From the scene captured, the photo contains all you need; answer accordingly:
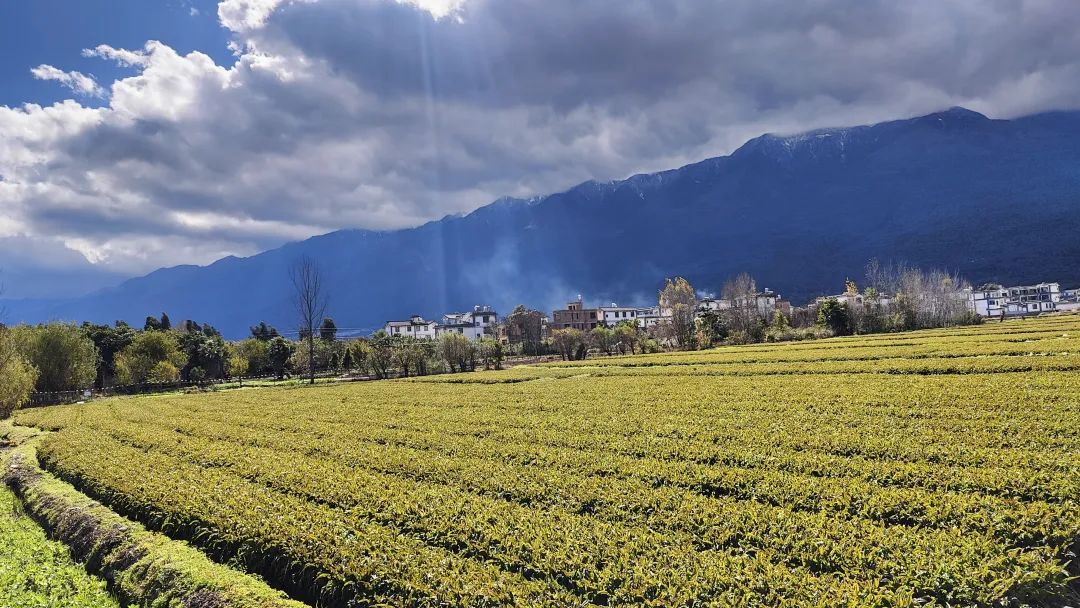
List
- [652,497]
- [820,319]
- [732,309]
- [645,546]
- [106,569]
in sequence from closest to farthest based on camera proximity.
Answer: [645,546]
[652,497]
[106,569]
[820,319]
[732,309]

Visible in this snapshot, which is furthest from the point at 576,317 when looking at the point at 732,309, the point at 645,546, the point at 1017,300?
the point at 645,546

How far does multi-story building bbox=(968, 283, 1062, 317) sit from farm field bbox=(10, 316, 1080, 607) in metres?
112

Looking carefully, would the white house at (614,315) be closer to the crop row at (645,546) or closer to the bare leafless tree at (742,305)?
the bare leafless tree at (742,305)

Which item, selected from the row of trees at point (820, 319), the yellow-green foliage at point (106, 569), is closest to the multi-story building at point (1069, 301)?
the row of trees at point (820, 319)

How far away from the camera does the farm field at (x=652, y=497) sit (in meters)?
6.65

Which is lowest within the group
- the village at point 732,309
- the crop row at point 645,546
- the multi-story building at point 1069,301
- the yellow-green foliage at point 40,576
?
the yellow-green foliage at point 40,576

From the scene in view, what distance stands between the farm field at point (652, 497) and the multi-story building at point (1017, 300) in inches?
4429

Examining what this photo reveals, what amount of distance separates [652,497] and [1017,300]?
504ft

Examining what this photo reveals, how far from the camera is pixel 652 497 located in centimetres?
934

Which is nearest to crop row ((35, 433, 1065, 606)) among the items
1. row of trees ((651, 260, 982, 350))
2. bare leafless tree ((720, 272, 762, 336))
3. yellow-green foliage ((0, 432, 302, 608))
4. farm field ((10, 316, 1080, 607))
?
farm field ((10, 316, 1080, 607))

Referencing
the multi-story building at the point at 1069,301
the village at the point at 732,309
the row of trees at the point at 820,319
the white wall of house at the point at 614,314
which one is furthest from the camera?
the white wall of house at the point at 614,314

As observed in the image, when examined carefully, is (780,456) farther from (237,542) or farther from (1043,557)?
(237,542)

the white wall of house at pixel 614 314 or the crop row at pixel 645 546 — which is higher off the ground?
the white wall of house at pixel 614 314

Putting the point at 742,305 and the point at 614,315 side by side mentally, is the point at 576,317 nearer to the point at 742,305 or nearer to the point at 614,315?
the point at 614,315
